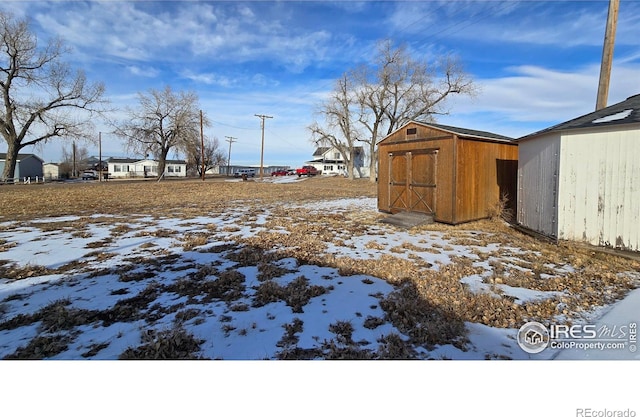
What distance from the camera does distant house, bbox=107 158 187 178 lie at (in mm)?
60503

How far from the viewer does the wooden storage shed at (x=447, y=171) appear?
8.73 metres

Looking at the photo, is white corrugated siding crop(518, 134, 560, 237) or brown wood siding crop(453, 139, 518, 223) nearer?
white corrugated siding crop(518, 134, 560, 237)

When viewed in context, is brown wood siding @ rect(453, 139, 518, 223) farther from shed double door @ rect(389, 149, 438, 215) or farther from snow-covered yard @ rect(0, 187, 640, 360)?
snow-covered yard @ rect(0, 187, 640, 360)

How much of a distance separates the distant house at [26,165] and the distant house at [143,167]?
11.7 m

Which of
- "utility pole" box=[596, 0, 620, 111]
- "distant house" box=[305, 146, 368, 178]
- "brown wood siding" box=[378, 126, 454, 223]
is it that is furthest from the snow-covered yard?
"distant house" box=[305, 146, 368, 178]

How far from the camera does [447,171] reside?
880cm

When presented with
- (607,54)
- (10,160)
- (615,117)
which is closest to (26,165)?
(10,160)

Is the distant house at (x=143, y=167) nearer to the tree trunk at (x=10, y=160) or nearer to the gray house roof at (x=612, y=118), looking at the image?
the tree trunk at (x=10, y=160)

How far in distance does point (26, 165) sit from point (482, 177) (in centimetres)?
6254

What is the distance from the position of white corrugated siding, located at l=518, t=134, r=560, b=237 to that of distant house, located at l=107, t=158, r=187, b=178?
64.0m
